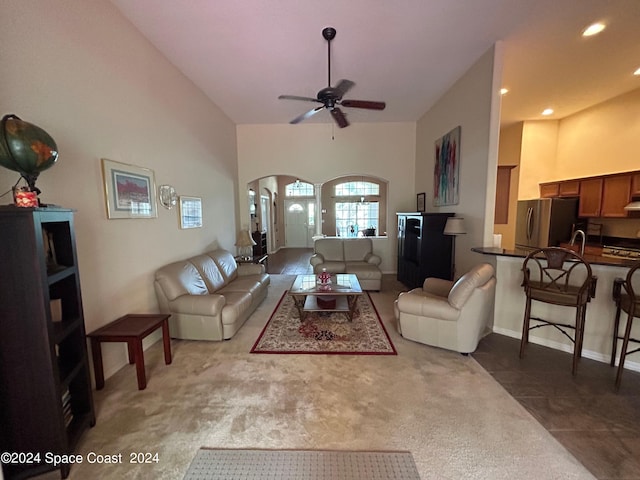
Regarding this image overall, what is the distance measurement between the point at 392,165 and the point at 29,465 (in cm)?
638

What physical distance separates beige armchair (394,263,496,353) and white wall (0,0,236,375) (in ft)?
9.44

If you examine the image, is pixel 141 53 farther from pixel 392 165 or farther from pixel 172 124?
pixel 392 165

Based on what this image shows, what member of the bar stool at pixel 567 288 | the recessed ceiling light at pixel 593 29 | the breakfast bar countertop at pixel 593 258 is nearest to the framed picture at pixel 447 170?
the breakfast bar countertop at pixel 593 258

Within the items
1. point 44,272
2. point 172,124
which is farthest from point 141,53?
point 44,272

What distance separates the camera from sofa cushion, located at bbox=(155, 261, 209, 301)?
9.57ft

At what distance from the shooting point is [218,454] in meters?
1.61

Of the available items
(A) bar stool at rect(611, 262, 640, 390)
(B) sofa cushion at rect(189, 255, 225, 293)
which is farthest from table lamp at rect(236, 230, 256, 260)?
(A) bar stool at rect(611, 262, 640, 390)

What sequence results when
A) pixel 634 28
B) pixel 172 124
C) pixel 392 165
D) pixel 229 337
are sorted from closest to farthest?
pixel 634 28 < pixel 229 337 < pixel 172 124 < pixel 392 165

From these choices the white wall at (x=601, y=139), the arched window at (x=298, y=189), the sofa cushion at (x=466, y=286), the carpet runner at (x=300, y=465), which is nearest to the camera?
the carpet runner at (x=300, y=465)

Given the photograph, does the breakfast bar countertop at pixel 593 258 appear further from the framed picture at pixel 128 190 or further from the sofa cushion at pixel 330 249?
the framed picture at pixel 128 190

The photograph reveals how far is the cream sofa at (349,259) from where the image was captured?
4.75 metres

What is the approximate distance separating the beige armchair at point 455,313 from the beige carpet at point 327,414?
195mm

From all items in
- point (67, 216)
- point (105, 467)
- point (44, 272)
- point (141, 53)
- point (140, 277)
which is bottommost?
point (105, 467)

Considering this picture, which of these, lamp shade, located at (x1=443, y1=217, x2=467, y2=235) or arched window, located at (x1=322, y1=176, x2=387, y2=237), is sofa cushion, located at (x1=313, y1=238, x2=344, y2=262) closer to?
lamp shade, located at (x1=443, y1=217, x2=467, y2=235)
